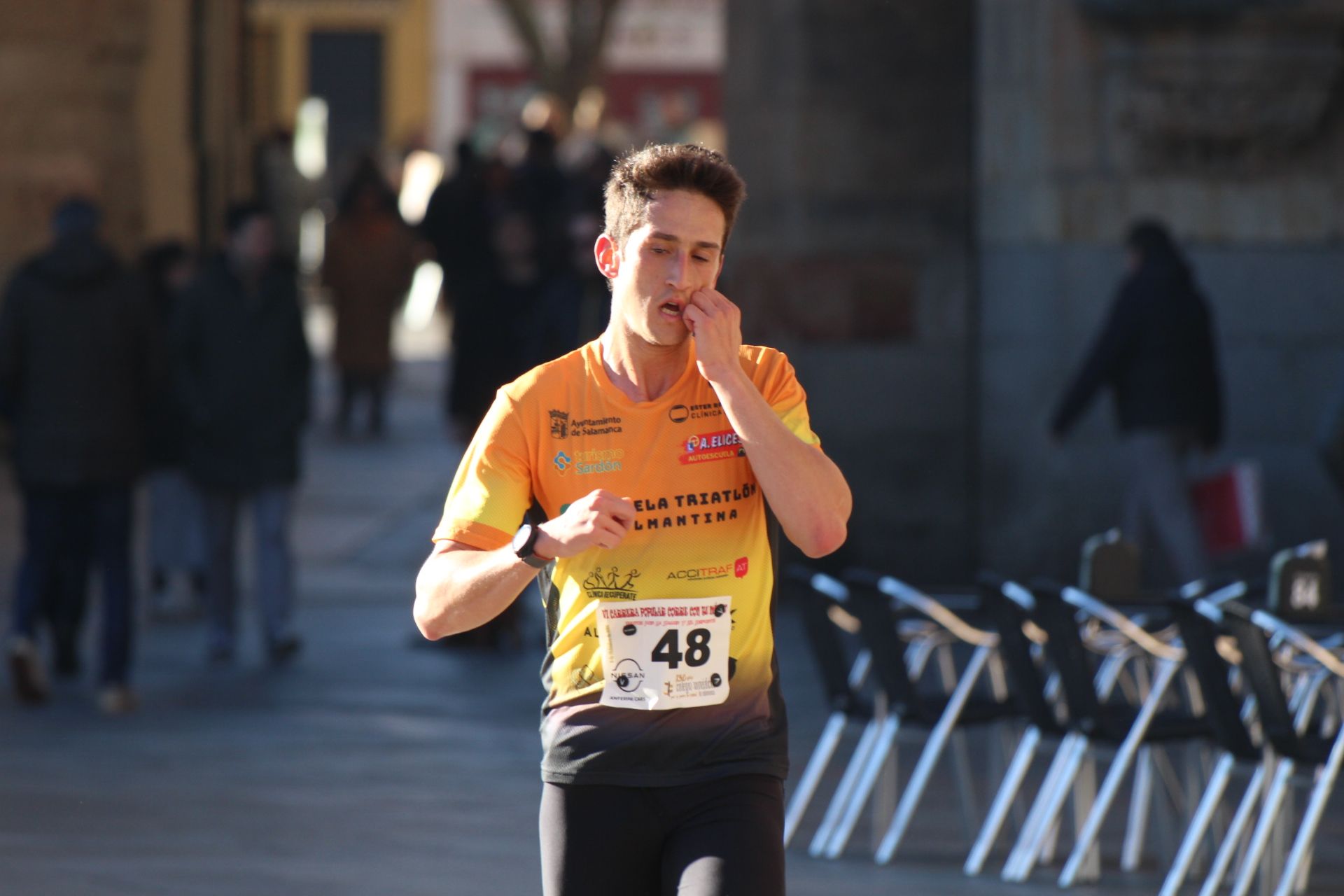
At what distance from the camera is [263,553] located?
10.7 metres

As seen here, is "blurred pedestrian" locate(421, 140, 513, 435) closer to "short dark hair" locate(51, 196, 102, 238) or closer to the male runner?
"short dark hair" locate(51, 196, 102, 238)

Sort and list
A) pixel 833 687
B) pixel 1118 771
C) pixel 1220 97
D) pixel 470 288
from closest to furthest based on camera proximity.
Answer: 1. pixel 1118 771
2. pixel 833 687
3. pixel 470 288
4. pixel 1220 97

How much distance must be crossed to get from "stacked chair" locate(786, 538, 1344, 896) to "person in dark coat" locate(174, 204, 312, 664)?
12.1ft

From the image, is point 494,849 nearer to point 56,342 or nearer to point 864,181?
point 56,342

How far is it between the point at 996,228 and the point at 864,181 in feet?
3.02

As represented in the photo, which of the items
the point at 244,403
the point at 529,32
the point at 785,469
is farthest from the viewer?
the point at 529,32

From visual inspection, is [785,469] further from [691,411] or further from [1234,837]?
[1234,837]

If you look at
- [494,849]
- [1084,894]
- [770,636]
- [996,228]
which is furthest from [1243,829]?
[996,228]

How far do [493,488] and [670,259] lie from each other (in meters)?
0.45

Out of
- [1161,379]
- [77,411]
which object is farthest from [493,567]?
[1161,379]

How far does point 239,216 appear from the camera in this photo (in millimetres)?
10781

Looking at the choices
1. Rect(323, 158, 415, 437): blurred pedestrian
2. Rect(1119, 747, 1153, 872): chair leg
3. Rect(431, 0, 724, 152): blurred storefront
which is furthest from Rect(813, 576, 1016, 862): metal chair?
Rect(431, 0, 724, 152): blurred storefront

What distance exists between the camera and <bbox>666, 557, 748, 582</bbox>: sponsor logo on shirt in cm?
375

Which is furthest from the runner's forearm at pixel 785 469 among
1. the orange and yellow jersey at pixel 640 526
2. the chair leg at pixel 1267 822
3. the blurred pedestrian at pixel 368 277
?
the blurred pedestrian at pixel 368 277
